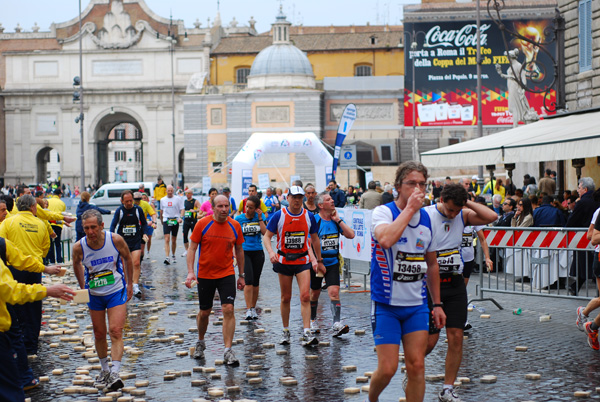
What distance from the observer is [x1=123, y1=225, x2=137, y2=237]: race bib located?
14914mm

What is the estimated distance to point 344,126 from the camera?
29031mm

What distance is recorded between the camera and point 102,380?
340 inches

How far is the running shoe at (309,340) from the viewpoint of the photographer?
10492mm

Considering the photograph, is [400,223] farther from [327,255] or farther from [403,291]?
[327,255]

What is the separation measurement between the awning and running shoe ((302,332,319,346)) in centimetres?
588

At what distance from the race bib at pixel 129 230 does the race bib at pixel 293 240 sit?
4860 mm

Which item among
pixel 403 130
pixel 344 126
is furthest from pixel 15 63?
pixel 344 126

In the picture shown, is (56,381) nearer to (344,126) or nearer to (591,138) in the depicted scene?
(591,138)

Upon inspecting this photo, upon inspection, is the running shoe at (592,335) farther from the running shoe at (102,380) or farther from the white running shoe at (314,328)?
the running shoe at (102,380)

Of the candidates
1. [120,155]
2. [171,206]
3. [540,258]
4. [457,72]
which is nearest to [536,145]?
[540,258]

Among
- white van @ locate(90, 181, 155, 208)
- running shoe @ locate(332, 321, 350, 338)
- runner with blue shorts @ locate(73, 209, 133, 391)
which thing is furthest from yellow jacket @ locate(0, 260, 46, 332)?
white van @ locate(90, 181, 155, 208)

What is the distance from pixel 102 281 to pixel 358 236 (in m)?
7.89

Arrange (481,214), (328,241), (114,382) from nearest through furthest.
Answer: (481,214)
(114,382)
(328,241)

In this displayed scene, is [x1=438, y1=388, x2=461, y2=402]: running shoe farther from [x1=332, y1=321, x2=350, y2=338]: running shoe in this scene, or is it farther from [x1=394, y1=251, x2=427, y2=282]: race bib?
[x1=332, y1=321, x2=350, y2=338]: running shoe
